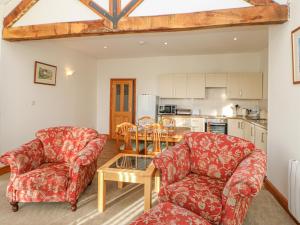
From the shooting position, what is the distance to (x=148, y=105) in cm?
593

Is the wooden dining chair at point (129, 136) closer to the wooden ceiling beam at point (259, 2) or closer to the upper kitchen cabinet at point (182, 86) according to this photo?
the wooden ceiling beam at point (259, 2)

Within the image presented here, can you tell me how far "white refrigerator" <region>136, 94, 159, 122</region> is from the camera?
19.4 ft

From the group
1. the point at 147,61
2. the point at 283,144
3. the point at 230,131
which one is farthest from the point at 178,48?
the point at 283,144

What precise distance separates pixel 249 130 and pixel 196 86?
73.3 inches

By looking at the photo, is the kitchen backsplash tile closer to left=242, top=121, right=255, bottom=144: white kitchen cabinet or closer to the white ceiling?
left=242, top=121, right=255, bottom=144: white kitchen cabinet

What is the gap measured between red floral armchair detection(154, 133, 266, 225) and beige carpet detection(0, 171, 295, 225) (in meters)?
0.61

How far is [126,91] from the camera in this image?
663cm

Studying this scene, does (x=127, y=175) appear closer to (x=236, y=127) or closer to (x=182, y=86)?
(x=236, y=127)

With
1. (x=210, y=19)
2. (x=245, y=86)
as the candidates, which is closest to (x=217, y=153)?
(x=210, y=19)

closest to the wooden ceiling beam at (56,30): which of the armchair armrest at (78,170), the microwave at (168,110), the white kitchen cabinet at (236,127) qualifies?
the armchair armrest at (78,170)

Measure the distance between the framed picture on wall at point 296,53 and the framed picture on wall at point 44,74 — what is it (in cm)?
433

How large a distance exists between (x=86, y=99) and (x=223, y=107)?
4.00 meters

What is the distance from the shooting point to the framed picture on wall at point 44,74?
4273 mm

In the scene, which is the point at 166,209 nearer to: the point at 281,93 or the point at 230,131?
the point at 281,93
